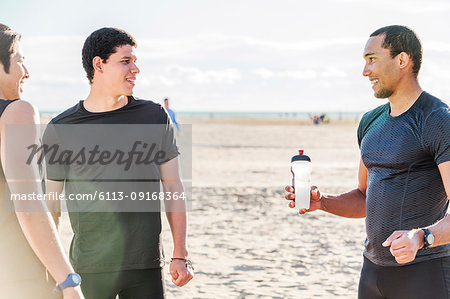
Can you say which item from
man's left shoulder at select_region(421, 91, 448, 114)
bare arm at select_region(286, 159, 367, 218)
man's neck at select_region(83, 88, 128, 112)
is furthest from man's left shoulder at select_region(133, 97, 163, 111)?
man's left shoulder at select_region(421, 91, 448, 114)

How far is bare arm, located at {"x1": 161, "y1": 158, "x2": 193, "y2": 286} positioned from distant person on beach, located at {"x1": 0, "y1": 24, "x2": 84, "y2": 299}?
79 cm

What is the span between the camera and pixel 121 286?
3.06 m

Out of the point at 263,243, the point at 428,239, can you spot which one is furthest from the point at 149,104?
the point at 263,243

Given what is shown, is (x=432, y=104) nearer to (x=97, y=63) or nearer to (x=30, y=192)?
(x=97, y=63)

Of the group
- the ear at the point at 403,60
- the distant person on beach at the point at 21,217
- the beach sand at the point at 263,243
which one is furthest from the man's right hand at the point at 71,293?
the beach sand at the point at 263,243

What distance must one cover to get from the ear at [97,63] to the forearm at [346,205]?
1.58 m

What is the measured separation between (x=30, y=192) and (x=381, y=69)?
1917 mm

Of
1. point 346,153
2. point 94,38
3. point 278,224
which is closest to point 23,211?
point 94,38

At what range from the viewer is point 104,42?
10.5ft

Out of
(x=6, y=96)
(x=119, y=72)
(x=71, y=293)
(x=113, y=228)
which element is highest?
(x=119, y=72)

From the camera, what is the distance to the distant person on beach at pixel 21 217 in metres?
2.23

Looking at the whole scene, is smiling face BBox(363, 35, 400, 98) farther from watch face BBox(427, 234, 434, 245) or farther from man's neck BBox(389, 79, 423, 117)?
watch face BBox(427, 234, 434, 245)

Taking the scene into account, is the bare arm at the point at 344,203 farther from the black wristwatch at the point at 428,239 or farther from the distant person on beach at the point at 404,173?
the black wristwatch at the point at 428,239

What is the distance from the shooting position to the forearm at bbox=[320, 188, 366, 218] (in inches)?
141
